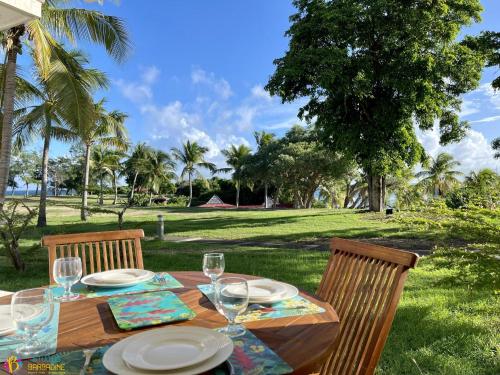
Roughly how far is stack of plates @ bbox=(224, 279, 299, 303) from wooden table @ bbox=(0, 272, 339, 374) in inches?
5.1

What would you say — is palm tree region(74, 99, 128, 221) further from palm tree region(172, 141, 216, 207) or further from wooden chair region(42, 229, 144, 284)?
palm tree region(172, 141, 216, 207)

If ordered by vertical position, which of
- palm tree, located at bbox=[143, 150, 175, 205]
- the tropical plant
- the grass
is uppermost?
palm tree, located at bbox=[143, 150, 175, 205]

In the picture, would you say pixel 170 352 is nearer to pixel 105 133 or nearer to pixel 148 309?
pixel 148 309

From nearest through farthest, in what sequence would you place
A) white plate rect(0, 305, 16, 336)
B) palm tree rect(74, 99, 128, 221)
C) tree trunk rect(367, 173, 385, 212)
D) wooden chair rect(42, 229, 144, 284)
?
white plate rect(0, 305, 16, 336) < wooden chair rect(42, 229, 144, 284) < palm tree rect(74, 99, 128, 221) < tree trunk rect(367, 173, 385, 212)

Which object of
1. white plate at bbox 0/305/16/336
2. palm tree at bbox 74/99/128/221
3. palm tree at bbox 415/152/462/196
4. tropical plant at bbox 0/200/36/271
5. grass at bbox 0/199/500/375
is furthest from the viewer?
palm tree at bbox 415/152/462/196

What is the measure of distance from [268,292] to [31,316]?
952 mm

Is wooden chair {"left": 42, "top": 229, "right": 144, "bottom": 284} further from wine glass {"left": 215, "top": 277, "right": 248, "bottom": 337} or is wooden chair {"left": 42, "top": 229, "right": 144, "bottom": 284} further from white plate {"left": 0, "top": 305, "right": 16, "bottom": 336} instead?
wine glass {"left": 215, "top": 277, "right": 248, "bottom": 337}

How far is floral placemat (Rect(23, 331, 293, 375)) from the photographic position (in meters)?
1.04

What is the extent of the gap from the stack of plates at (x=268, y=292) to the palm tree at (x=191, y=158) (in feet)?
113

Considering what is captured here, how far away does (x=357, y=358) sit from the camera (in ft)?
5.16

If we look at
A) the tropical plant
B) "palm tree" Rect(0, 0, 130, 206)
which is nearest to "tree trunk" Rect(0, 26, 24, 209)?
"palm tree" Rect(0, 0, 130, 206)

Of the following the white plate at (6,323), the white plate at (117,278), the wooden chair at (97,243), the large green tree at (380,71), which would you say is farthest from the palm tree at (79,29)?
the white plate at (6,323)

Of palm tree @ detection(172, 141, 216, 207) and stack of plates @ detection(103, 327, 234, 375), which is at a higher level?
palm tree @ detection(172, 141, 216, 207)

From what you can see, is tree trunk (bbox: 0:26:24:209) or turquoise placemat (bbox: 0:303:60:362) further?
tree trunk (bbox: 0:26:24:209)
